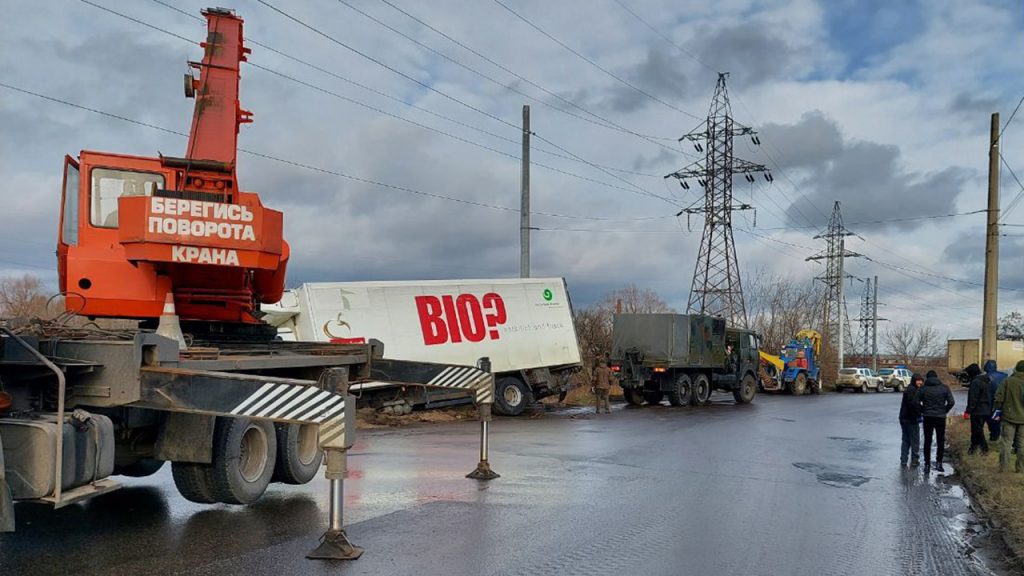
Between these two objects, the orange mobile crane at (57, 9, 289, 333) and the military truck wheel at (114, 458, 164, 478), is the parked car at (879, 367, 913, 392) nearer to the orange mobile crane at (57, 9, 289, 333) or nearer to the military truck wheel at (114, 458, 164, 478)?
the orange mobile crane at (57, 9, 289, 333)

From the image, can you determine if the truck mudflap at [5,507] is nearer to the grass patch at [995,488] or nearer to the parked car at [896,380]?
the grass patch at [995,488]

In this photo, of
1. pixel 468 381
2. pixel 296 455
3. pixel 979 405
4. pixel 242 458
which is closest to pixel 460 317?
pixel 468 381

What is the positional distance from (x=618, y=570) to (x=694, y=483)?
4.44 m

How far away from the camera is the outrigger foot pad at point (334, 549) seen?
6.11 meters

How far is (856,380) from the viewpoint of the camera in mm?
46312

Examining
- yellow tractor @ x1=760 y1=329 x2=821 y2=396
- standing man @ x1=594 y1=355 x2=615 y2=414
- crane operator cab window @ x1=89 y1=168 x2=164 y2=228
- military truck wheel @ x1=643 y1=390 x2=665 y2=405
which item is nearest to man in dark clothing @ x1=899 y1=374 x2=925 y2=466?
standing man @ x1=594 y1=355 x2=615 y2=414

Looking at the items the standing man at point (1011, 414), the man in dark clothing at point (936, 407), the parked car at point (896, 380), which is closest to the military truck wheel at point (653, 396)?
the man in dark clothing at point (936, 407)

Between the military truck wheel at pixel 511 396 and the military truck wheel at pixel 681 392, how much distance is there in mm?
6622

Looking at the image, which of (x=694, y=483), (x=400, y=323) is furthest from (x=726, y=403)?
(x=694, y=483)

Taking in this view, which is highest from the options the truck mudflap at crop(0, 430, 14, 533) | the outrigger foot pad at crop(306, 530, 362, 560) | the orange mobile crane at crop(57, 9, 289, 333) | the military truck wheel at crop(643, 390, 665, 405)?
the orange mobile crane at crop(57, 9, 289, 333)

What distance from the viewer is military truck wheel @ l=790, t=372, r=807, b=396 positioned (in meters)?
38.3

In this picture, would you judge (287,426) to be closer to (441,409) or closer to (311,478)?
(311,478)

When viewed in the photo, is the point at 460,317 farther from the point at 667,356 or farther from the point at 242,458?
the point at 242,458

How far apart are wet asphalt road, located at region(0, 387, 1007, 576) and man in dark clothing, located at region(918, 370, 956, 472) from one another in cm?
51
